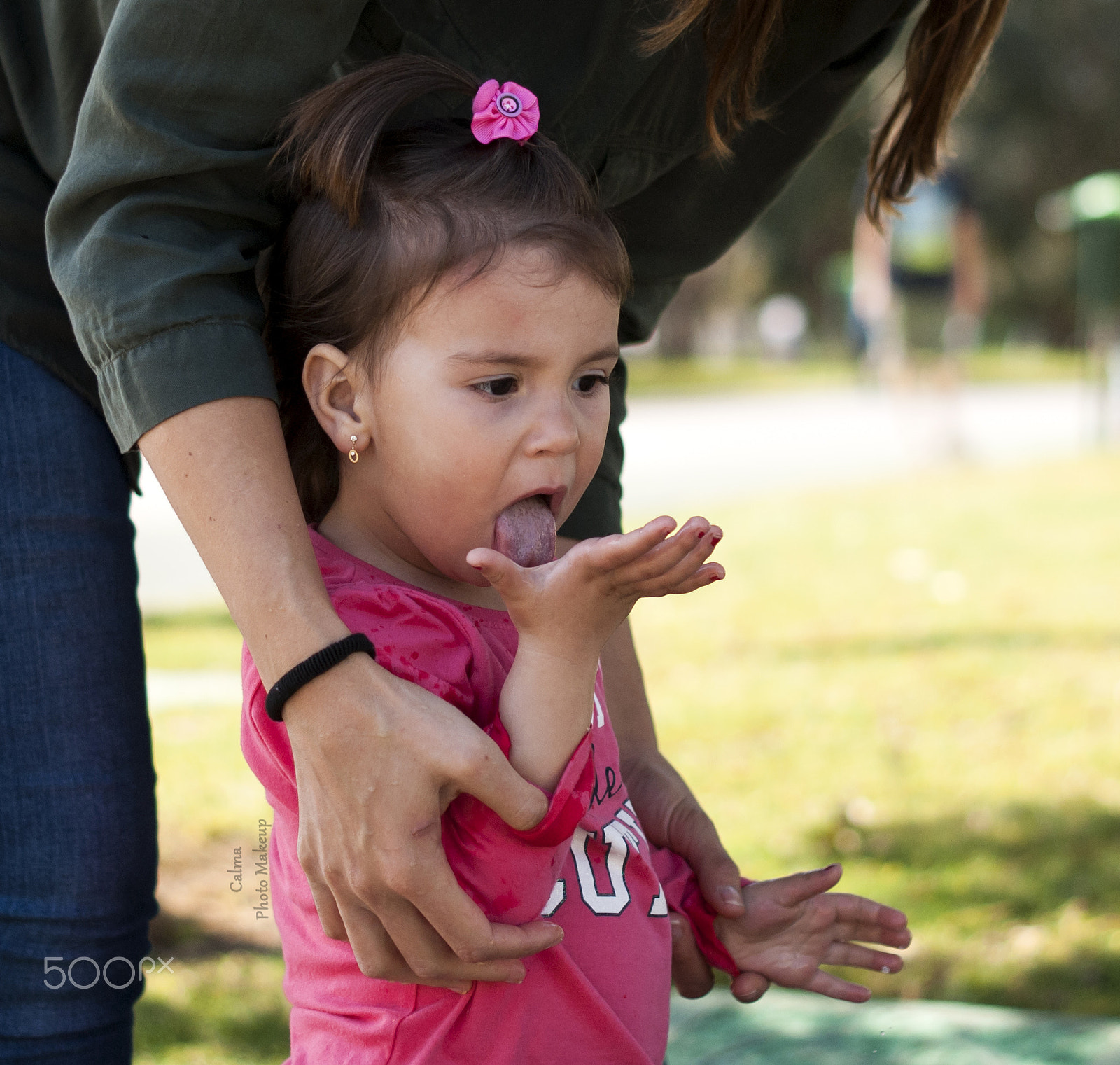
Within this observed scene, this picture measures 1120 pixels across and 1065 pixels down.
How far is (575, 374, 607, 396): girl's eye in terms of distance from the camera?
59.4 inches

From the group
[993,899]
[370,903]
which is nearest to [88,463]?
[370,903]

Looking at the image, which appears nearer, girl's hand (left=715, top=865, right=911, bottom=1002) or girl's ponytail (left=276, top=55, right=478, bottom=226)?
girl's ponytail (left=276, top=55, right=478, bottom=226)

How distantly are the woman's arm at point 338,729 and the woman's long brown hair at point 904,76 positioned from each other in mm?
661

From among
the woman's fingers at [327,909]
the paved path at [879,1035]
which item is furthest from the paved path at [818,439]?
the woman's fingers at [327,909]

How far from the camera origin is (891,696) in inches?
188

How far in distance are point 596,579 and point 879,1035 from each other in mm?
→ 1588

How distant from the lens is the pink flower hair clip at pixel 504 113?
1.47m

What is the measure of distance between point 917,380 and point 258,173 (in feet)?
32.8

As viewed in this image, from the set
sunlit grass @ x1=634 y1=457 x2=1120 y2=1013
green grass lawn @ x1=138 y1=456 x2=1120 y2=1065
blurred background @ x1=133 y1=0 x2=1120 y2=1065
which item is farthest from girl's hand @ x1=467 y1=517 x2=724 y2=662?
sunlit grass @ x1=634 y1=457 x2=1120 y2=1013

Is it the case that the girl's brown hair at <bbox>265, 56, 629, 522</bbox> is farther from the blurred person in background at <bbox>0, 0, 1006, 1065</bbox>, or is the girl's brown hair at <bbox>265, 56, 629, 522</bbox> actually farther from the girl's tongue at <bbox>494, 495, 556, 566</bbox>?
the girl's tongue at <bbox>494, 495, 556, 566</bbox>

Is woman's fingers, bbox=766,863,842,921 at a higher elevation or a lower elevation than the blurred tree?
lower

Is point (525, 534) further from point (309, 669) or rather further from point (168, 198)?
point (168, 198)

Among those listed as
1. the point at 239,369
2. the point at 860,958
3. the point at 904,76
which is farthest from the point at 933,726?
the point at 239,369

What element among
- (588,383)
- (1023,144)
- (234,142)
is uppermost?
(1023,144)
